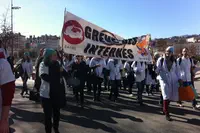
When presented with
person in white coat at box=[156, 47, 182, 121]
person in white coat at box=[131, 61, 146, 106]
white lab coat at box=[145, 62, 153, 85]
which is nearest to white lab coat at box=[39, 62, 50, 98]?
person in white coat at box=[156, 47, 182, 121]

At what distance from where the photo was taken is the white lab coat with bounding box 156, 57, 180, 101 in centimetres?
675

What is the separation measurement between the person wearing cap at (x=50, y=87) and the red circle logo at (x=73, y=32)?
Answer: 126 inches

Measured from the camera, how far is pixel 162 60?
6.91 meters

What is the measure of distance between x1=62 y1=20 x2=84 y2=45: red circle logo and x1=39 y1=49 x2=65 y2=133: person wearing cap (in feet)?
10.5

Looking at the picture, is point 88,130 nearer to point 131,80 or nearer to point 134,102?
point 134,102

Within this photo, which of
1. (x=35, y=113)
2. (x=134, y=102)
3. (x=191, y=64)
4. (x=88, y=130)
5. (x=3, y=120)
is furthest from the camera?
(x=134, y=102)

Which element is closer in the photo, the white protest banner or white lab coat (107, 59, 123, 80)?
the white protest banner

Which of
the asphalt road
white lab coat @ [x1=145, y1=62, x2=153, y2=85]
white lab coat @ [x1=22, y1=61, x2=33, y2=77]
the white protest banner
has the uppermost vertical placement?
the white protest banner

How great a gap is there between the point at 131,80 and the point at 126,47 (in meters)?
3.25

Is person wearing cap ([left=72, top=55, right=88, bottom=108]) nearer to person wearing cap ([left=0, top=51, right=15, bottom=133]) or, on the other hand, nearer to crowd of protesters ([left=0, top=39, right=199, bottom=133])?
crowd of protesters ([left=0, top=39, right=199, bottom=133])

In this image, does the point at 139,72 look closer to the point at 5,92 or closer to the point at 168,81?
the point at 168,81

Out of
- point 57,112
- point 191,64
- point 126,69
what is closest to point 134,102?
point 191,64

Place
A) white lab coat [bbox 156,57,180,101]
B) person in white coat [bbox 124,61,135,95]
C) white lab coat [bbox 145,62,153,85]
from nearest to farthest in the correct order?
white lab coat [bbox 156,57,180,101]
white lab coat [bbox 145,62,153,85]
person in white coat [bbox 124,61,135,95]

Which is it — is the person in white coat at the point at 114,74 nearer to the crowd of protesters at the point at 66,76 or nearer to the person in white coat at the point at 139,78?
the crowd of protesters at the point at 66,76
